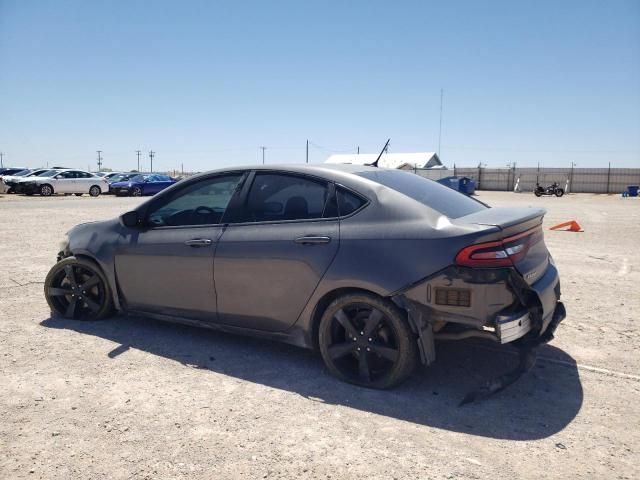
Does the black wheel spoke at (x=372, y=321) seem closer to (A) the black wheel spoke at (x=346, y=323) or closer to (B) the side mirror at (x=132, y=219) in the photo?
(A) the black wheel spoke at (x=346, y=323)

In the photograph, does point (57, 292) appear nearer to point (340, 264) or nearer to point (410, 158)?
point (340, 264)

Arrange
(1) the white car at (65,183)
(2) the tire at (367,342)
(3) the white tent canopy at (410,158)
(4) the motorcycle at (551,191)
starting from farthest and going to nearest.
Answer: (3) the white tent canopy at (410,158), (4) the motorcycle at (551,191), (1) the white car at (65,183), (2) the tire at (367,342)

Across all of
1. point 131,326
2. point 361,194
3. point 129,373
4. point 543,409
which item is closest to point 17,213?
point 131,326

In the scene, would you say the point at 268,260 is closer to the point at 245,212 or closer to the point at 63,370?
the point at 245,212

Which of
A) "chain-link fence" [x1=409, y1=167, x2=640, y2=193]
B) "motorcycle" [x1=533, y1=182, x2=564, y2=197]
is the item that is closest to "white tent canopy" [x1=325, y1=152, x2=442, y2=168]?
"chain-link fence" [x1=409, y1=167, x2=640, y2=193]

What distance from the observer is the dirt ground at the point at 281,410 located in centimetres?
250

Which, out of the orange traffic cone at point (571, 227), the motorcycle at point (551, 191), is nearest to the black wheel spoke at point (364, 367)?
the orange traffic cone at point (571, 227)

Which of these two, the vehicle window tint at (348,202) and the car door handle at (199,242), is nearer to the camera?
the vehicle window tint at (348,202)

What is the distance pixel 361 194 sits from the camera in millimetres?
3492

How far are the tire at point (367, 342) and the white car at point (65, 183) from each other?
30.3m

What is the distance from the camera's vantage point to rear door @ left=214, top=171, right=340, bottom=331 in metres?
3.49

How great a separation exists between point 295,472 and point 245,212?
2.07m

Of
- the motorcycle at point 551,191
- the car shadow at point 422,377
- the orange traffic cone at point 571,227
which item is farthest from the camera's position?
the motorcycle at point 551,191

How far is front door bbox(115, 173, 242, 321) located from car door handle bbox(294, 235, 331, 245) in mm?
778
